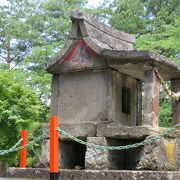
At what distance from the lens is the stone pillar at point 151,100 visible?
6.90 m

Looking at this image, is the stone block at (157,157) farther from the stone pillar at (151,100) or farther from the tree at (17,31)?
the tree at (17,31)

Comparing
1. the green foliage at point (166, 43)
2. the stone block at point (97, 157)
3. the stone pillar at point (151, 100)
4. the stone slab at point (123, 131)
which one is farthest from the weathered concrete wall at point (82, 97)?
the green foliage at point (166, 43)

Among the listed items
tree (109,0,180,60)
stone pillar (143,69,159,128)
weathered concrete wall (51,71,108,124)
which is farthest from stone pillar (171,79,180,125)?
tree (109,0,180,60)

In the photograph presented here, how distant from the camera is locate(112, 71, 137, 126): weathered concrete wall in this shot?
7.41 meters

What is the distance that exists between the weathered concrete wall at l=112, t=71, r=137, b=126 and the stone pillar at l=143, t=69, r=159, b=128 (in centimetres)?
65

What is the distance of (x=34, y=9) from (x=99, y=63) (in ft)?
53.4

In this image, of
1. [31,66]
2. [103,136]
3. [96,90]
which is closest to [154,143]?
[103,136]

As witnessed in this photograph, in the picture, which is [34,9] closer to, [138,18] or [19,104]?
[138,18]

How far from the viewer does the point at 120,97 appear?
7633 millimetres

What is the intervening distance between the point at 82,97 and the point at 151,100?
1.39 meters

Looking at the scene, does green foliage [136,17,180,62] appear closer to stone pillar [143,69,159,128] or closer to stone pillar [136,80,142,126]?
stone pillar [136,80,142,126]

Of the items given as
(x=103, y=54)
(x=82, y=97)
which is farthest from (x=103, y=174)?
(x=103, y=54)

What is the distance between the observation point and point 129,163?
7.38 m

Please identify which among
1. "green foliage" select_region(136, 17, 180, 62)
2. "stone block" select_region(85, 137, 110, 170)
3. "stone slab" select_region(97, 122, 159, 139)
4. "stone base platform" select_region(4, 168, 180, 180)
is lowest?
"stone base platform" select_region(4, 168, 180, 180)
